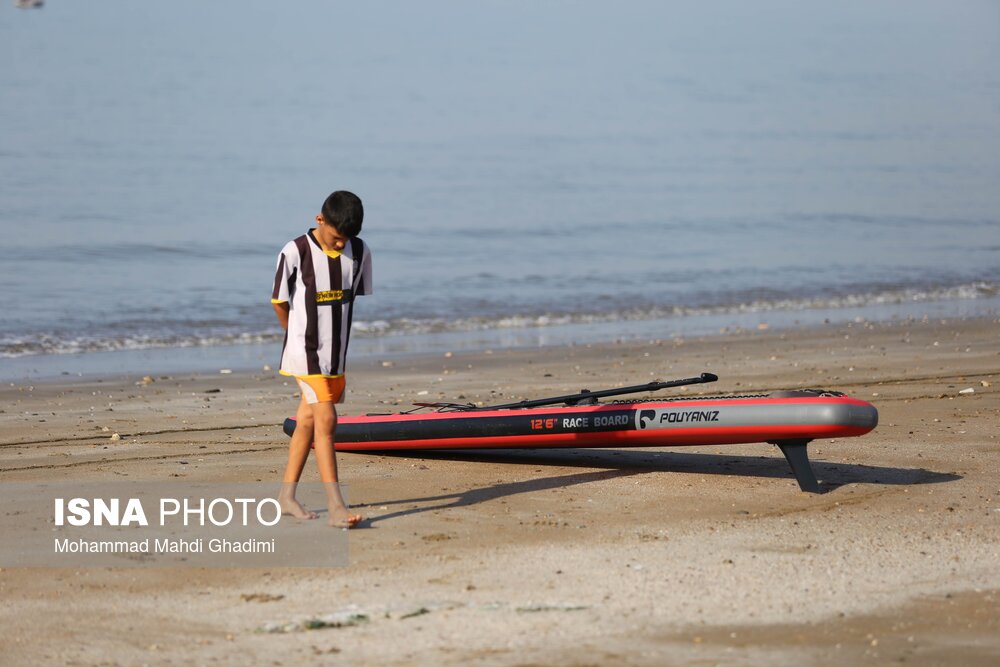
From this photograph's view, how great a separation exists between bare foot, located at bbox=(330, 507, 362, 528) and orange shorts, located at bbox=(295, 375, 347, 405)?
50 centimetres

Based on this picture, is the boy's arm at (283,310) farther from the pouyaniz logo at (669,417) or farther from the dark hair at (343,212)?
the pouyaniz logo at (669,417)

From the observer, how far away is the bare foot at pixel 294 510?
610 centimetres

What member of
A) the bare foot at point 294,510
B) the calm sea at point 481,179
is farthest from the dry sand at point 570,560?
the calm sea at point 481,179

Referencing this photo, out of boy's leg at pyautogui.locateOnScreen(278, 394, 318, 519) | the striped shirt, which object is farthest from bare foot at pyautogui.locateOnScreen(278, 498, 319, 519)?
the striped shirt

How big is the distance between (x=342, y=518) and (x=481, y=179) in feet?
82.7

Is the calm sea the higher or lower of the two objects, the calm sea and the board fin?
the higher

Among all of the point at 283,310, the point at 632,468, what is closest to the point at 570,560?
the point at 283,310

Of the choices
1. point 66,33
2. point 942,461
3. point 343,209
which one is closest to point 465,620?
point 343,209

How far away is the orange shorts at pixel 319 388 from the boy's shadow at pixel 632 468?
701 mm

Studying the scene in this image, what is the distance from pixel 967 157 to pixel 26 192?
24.1 meters

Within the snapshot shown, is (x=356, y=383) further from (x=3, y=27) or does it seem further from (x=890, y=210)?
(x=3, y=27)

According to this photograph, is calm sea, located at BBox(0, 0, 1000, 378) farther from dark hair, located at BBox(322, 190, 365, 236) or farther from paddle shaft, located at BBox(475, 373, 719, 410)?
dark hair, located at BBox(322, 190, 365, 236)

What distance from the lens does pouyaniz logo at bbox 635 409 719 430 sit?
6801 mm

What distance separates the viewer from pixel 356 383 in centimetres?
1093
